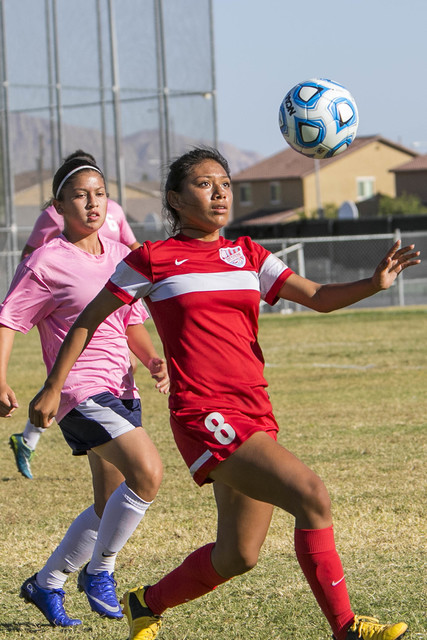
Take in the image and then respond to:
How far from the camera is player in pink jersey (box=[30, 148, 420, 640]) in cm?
338

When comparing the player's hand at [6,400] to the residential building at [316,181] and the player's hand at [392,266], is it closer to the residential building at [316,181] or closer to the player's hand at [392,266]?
the player's hand at [392,266]

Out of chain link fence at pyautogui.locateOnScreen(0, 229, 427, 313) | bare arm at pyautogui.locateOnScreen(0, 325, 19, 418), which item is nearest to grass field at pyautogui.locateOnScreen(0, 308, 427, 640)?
bare arm at pyautogui.locateOnScreen(0, 325, 19, 418)

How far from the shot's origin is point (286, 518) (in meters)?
5.88

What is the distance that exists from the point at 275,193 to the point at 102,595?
76717 millimetres

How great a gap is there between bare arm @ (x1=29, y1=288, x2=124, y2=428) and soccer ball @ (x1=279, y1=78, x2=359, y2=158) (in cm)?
198

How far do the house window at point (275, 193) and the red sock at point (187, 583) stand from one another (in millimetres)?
76593

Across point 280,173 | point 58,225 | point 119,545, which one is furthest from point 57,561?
point 280,173

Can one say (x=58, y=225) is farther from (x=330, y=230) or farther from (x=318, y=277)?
(x=330, y=230)

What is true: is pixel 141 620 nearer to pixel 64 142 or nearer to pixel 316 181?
pixel 64 142

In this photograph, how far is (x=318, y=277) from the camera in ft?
85.5

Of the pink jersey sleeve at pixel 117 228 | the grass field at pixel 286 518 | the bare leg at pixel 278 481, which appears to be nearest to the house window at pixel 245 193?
the grass field at pixel 286 518

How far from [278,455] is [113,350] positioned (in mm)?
1246

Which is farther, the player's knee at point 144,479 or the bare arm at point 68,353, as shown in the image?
the player's knee at point 144,479

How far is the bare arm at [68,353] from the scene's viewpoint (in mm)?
3658
